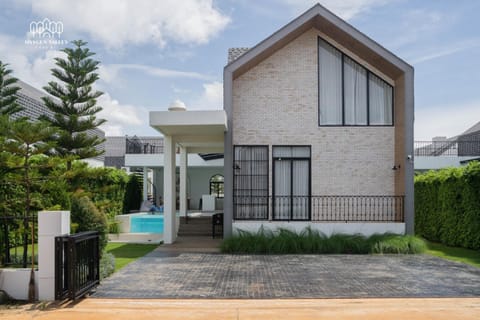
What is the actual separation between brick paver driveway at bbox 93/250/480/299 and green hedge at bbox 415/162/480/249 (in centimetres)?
258

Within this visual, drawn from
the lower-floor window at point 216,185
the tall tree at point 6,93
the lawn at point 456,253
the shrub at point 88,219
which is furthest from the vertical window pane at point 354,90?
the lower-floor window at point 216,185

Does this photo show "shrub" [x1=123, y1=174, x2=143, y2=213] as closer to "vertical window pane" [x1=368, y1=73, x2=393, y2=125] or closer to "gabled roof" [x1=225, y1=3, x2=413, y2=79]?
"gabled roof" [x1=225, y1=3, x2=413, y2=79]

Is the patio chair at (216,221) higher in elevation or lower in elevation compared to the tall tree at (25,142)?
lower

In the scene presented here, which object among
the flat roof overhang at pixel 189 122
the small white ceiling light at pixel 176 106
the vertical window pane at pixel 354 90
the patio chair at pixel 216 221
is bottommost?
the patio chair at pixel 216 221

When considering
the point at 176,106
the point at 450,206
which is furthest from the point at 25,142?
the point at 450,206

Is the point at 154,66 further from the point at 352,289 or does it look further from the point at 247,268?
the point at 352,289

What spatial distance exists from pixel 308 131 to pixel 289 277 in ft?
21.5

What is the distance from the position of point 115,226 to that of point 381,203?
31.9 feet

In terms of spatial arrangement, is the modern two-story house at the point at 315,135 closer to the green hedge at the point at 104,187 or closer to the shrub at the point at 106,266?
the green hedge at the point at 104,187

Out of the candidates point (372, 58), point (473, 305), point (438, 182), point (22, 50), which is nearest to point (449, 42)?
Answer: point (372, 58)

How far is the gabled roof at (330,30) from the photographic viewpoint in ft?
43.1

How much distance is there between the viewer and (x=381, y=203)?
46.1ft

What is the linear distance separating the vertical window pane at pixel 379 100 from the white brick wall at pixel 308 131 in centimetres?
43

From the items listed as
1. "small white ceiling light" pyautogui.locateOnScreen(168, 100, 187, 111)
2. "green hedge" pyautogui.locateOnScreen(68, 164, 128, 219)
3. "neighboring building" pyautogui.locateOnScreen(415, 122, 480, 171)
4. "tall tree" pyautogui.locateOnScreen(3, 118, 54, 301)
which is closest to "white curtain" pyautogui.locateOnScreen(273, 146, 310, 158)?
"small white ceiling light" pyautogui.locateOnScreen(168, 100, 187, 111)
